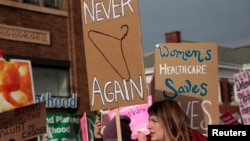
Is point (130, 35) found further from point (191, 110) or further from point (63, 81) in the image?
point (63, 81)

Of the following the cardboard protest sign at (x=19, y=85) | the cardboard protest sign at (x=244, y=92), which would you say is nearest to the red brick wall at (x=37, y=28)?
the cardboard protest sign at (x=244, y=92)

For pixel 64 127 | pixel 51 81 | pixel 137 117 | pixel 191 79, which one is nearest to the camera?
pixel 191 79

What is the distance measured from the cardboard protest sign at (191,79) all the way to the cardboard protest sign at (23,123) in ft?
7.02

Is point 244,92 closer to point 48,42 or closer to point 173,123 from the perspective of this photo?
point 173,123

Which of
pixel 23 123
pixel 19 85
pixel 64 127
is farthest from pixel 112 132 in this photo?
pixel 64 127

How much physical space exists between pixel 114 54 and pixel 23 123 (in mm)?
1206

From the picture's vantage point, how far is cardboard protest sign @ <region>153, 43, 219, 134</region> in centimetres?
644

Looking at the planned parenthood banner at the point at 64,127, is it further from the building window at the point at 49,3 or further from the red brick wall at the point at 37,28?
the building window at the point at 49,3

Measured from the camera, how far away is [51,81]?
17969mm

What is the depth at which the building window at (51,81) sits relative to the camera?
17328mm

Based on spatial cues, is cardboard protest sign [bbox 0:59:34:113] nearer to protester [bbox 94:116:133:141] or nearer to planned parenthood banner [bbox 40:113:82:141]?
protester [bbox 94:116:133:141]

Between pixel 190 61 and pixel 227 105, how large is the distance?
32517 mm

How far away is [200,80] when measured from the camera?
668 cm

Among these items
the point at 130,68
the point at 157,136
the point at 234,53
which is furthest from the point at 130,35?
the point at 234,53
